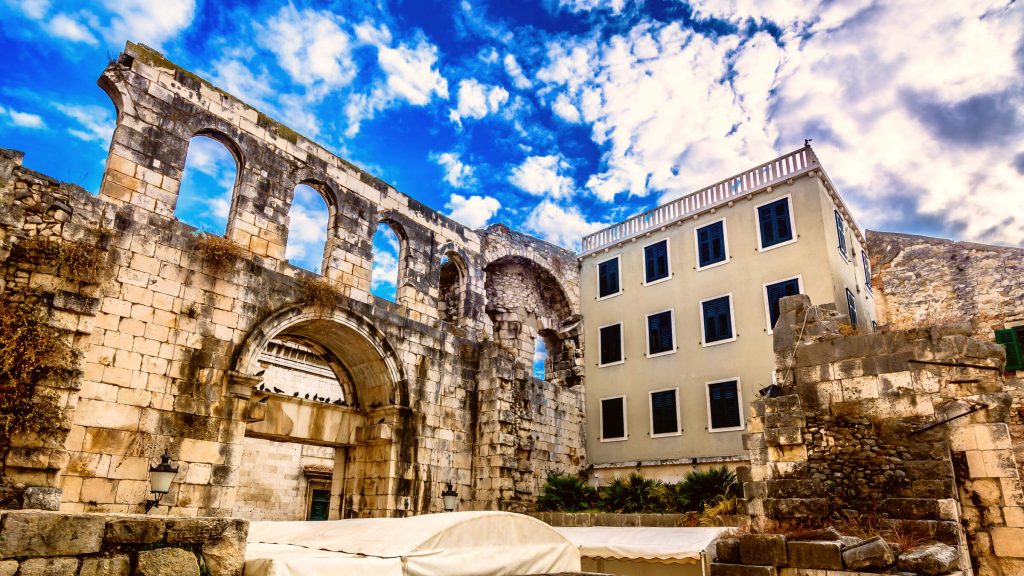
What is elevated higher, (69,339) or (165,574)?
(69,339)

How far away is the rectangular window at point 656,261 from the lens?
18.2m

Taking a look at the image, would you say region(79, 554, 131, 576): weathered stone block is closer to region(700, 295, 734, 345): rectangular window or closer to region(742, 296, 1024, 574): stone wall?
region(742, 296, 1024, 574): stone wall

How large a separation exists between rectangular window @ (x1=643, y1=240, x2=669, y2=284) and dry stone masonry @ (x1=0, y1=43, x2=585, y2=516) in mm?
4085

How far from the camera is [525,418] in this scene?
51.6 feet

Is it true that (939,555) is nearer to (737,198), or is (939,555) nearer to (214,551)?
(214,551)

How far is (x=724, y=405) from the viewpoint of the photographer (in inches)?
620

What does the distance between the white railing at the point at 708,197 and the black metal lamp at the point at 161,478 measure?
14.1m

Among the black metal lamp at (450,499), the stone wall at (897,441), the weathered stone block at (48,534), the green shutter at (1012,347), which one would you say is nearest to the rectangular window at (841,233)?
the green shutter at (1012,347)

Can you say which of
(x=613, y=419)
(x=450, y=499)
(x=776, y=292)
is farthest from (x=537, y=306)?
(x=450, y=499)

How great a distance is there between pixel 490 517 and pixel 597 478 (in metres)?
12.9

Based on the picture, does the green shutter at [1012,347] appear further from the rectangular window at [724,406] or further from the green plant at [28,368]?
the green plant at [28,368]

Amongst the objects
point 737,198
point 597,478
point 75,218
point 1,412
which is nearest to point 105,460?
point 1,412

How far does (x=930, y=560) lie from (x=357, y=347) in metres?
10.6

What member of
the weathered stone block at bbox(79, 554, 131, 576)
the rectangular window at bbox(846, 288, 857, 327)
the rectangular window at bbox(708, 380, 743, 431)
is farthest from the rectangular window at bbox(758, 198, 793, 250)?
the weathered stone block at bbox(79, 554, 131, 576)
